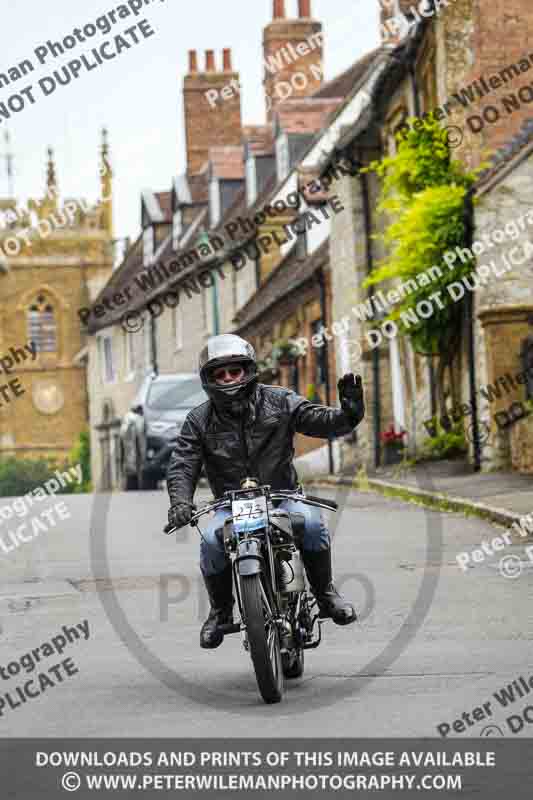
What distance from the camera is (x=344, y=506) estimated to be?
19.7 m

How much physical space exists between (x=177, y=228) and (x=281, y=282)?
15.9 meters

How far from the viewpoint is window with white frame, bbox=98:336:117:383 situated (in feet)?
209

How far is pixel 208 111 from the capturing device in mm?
52656

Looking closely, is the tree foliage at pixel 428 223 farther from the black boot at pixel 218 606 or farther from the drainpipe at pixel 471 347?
the black boot at pixel 218 606

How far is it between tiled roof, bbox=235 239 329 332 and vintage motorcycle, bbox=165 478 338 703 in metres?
24.1

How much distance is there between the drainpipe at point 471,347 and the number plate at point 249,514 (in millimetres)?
14295

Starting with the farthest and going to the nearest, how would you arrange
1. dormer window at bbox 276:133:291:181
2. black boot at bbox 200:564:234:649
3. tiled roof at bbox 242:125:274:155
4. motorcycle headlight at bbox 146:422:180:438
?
1. tiled roof at bbox 242:125:274:155
2. dormer window at bbox 276:133:291:181
3. motorcycle headlight at bbox 146:422:180:438
4. black boot at bbox 200:564:234:649

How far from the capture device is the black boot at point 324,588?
7598 millimetres

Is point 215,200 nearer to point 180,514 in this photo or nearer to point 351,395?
point 351,395
